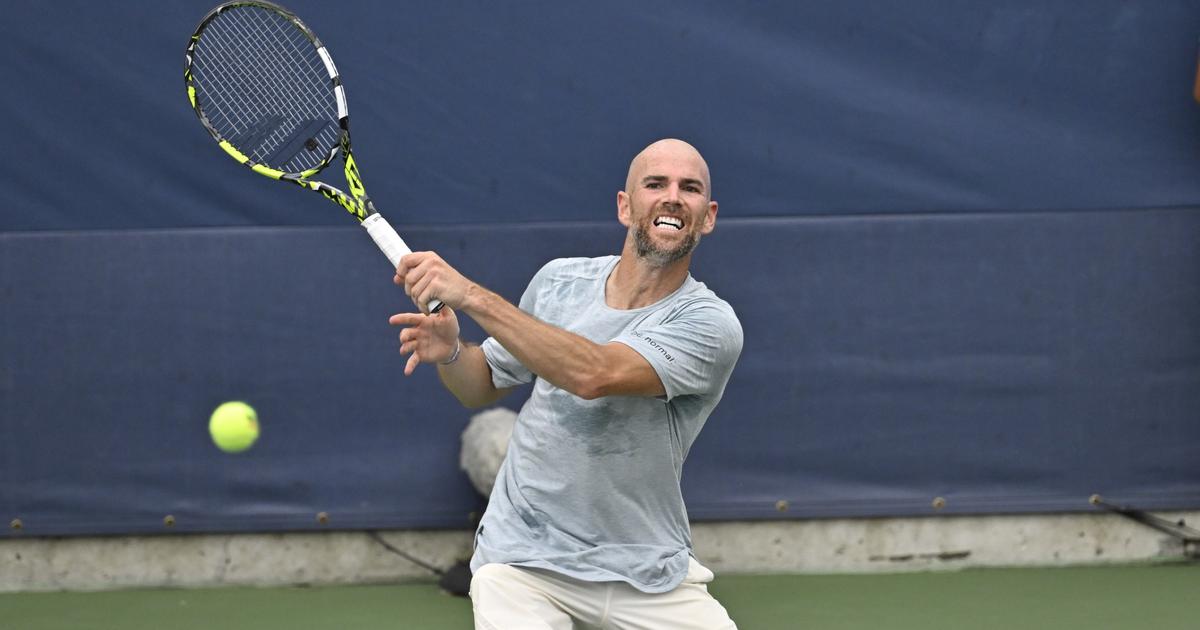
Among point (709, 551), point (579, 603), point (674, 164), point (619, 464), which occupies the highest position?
point (674, 164)

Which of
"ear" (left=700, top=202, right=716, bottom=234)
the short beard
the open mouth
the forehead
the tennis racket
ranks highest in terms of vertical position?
the tennis racket

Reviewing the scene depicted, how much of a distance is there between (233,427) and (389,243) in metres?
1.95

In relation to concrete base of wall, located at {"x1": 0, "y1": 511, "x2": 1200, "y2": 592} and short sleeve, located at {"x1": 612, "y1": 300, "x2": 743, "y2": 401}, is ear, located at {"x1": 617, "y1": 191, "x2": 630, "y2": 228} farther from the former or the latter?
concrete base of wall, located at {"x1": 0, "y1": 511, "x2": 1200, "y2": 592}

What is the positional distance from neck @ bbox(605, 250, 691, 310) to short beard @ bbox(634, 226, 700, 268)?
15 millimetres

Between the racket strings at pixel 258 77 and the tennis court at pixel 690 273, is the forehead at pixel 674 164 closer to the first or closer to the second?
the racket strings at pixel 258 77

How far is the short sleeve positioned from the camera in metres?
3.10

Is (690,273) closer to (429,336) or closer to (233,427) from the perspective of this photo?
(233,427)

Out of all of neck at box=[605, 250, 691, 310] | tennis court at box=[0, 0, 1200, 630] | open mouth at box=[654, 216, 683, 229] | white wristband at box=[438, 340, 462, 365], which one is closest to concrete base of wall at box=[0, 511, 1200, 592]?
tennis court at box=[0, 0, 1200, 630]

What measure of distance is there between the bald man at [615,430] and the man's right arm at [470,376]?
0.09ft

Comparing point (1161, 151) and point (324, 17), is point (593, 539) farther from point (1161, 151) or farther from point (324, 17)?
point (1161, 151)

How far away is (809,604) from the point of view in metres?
5.05

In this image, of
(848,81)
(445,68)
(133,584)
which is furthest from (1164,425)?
(133,584)

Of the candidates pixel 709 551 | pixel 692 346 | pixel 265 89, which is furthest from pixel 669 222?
pixel 709 551

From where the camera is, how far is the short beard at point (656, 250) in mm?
3234
